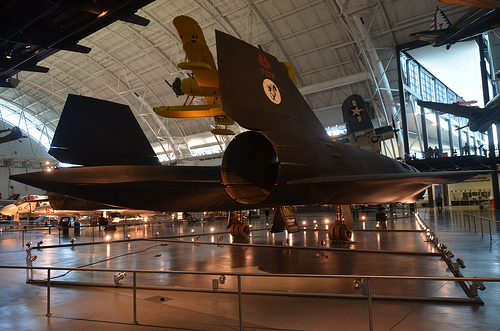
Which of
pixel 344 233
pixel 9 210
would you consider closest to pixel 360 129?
pixel 344 233

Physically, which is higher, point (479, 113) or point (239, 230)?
point (479, 113)

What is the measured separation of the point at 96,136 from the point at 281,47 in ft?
71.2

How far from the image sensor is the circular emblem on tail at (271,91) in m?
5.97

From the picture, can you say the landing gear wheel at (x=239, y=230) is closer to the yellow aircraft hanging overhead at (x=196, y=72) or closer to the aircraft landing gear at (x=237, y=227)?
the aircraft landing gear at (x=237, y=227)

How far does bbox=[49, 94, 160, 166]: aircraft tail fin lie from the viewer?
22.7 ft

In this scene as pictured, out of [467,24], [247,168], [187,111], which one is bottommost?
[247,168]

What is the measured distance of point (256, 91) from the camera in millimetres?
5727

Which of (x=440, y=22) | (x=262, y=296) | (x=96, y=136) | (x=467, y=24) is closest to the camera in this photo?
(x=262, y=296)

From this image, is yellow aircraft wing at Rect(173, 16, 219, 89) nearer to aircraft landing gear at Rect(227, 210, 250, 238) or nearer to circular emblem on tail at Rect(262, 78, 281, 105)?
aircraft landing gear at Rect(227, 210, 250, 238)

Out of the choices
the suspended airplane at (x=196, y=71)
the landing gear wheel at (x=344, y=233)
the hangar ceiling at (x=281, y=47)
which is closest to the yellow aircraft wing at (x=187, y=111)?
the suspended airplane at (x=196, y=71)

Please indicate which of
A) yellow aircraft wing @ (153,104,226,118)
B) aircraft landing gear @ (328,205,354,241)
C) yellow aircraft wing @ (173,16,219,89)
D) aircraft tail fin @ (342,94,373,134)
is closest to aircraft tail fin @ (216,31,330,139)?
aircraft landing gear @ (328,205,354,241)

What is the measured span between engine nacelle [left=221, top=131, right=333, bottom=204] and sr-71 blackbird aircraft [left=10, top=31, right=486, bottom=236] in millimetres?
16

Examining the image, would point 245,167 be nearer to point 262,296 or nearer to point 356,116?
point 262,296

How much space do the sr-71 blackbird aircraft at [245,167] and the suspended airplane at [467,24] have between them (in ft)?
34.1
